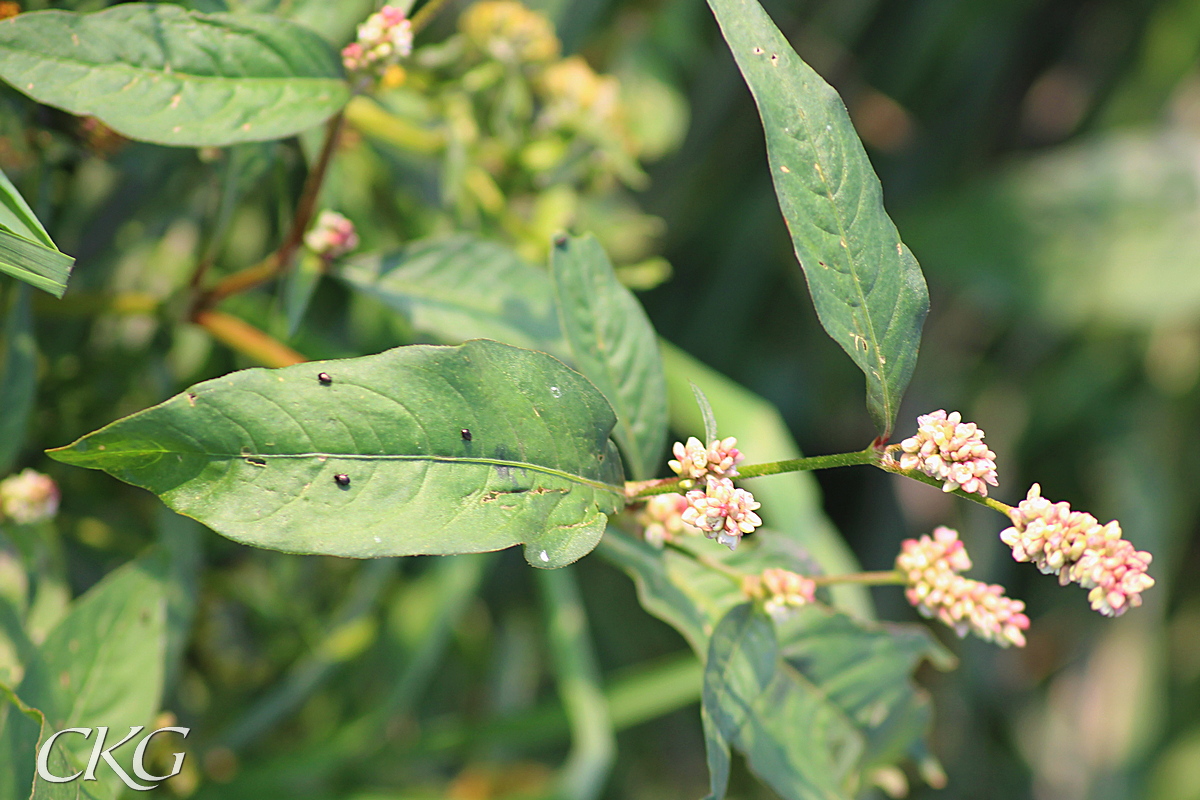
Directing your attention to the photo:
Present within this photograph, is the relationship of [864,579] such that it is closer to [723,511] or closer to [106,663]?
[723,511]

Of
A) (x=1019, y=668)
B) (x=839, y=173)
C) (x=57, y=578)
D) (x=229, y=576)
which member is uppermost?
(x=839, y=173)

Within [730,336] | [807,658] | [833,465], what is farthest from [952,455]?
[730,336]

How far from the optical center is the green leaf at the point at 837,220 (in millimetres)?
306

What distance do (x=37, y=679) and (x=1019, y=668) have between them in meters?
1.16

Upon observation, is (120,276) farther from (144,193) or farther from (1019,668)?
(1019,668)

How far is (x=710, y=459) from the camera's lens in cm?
31

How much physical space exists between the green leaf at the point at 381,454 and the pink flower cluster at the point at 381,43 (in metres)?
0.16

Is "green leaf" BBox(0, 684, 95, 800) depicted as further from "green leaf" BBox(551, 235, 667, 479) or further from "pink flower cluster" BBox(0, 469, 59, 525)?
"green leaf" BBox(551, 235, 667, 479)

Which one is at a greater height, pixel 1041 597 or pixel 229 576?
pixel 229 576

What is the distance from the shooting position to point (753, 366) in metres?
1.07

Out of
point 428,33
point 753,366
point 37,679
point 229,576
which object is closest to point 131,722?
point 37,679

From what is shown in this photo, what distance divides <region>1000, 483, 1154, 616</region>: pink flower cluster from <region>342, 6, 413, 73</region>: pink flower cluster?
11.9 inches

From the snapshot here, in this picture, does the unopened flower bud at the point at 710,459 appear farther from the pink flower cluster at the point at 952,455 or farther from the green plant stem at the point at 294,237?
the green plant stem at the point at 294,237

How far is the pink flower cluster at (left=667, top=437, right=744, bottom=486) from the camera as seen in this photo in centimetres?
31
